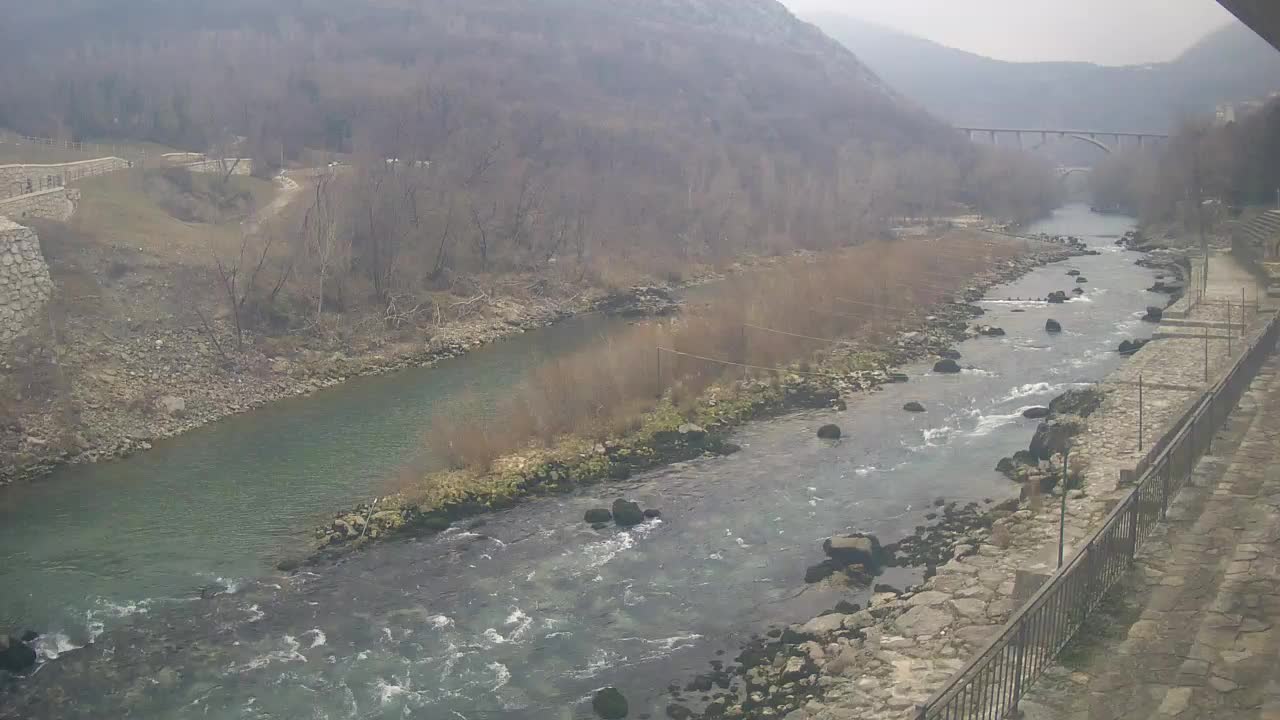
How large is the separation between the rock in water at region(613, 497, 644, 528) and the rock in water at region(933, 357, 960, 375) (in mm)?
8808

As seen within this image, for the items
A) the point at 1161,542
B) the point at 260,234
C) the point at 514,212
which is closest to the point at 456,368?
the point at 260,234

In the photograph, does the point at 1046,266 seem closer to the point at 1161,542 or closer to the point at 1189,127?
the point at 1189,127

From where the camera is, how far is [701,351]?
17906 millimetres

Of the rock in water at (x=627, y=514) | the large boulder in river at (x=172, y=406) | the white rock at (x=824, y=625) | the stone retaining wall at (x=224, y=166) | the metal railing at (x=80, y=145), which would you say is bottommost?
the white rock at (x=824, y=625)

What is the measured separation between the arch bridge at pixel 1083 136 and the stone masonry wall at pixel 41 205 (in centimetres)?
4486

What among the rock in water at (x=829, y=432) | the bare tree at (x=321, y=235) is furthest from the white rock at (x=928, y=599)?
the bare tree at (x=321, y=235)

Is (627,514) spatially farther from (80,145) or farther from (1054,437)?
(80,145)

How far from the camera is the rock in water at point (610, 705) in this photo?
308 inches

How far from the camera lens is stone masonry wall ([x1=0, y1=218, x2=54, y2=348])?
17969mm

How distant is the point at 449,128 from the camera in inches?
1561

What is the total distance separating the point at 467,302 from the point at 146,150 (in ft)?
57.2

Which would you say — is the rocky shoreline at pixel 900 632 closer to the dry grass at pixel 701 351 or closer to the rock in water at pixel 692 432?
the rock in water at pixel 692 432

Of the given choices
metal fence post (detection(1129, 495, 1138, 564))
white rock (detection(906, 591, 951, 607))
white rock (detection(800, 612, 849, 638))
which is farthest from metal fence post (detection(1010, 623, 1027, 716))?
white rock (detection(906, 591, 951, 607))

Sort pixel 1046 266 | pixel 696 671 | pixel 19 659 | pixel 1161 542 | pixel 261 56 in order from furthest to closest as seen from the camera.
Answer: pixel 261 56, pixel 1046 266, pixel 19 659, pixel 696 671, pixel 1161 542
